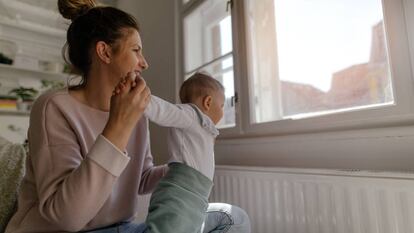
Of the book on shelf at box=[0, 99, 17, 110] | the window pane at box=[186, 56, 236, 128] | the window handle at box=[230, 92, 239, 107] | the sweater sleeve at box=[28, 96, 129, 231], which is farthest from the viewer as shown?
the book on shelf at box=[0, 99, 17, 110]

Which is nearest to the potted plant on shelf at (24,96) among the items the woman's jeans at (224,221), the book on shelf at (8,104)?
the book on shelf at (8,104)

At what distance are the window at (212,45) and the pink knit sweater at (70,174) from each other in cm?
87

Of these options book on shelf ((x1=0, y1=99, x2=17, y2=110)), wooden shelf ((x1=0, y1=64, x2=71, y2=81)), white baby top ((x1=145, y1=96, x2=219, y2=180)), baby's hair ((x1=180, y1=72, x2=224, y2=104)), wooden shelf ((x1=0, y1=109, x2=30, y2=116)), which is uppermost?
wooden shelf ((x1=0, y1=64, x2=71, y2=81))

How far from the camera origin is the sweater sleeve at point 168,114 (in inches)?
27.5

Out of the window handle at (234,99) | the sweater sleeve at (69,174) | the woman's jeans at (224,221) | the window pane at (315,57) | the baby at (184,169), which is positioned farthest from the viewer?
the window handle at (234,99)

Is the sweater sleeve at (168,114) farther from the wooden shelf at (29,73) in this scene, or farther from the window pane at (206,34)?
the wooden shelf at (29,73)

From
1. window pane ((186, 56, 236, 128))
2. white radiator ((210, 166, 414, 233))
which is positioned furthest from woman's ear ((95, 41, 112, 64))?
window pane ((186, 56, 236, 128))

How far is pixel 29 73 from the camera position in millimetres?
Result: 2164

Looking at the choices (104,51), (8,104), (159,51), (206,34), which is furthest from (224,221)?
(8,104)

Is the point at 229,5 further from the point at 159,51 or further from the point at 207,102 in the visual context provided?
the point at 207,102

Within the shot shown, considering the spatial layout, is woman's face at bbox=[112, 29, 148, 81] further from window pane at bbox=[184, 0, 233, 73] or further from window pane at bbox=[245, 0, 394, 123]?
window pane at bbox=[184, 0, 233, 73]

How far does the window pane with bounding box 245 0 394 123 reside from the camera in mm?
998

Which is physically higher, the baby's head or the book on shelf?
the book on shelf

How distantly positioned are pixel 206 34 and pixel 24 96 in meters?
1.43
